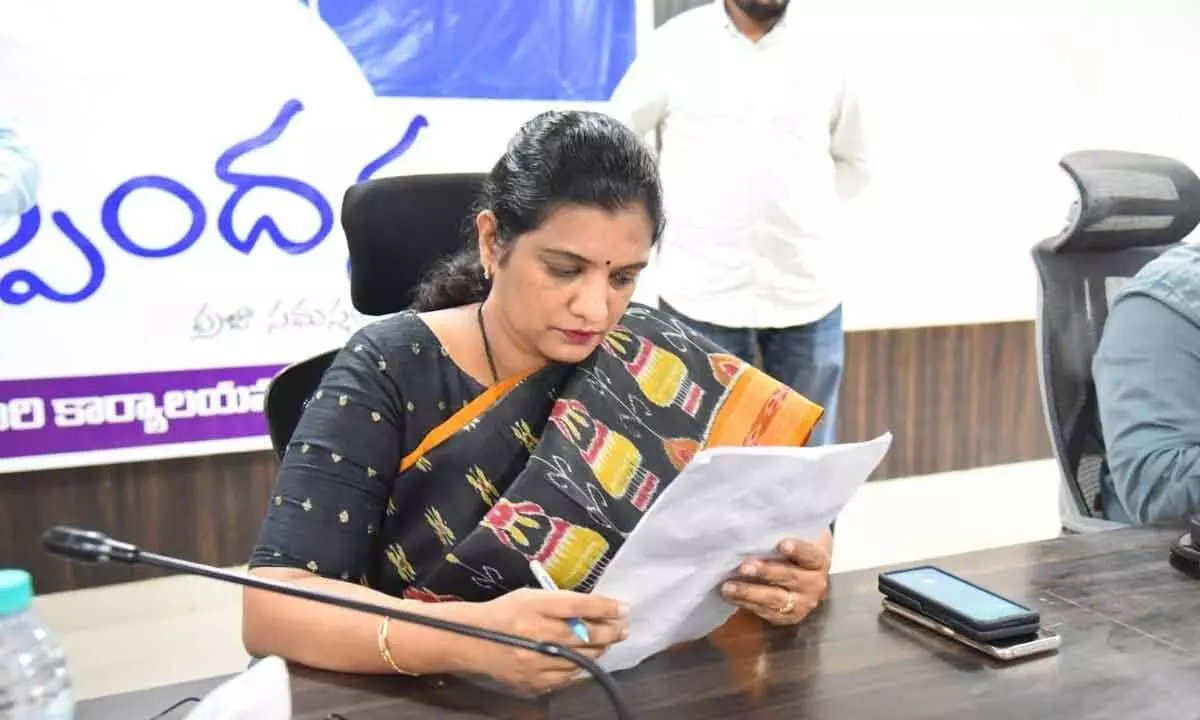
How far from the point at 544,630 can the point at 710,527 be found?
16cm

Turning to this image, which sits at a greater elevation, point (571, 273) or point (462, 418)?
point (571, 273)

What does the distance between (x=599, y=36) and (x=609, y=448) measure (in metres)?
1.83

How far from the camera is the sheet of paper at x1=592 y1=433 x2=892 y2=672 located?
0.88 m

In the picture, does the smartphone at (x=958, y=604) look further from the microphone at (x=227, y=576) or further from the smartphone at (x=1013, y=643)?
the microphone at (x=227, y=576)

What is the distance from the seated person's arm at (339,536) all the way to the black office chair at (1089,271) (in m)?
1.07

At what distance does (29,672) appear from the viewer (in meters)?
0.81

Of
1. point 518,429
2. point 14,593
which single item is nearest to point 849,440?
point 518,429

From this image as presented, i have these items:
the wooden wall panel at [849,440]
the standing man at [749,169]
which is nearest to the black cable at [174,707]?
the wooden wall panel at [849,440]

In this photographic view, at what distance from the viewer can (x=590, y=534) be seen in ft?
3.54

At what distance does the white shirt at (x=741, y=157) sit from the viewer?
2.49m

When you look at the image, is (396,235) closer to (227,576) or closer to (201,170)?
(227,576)

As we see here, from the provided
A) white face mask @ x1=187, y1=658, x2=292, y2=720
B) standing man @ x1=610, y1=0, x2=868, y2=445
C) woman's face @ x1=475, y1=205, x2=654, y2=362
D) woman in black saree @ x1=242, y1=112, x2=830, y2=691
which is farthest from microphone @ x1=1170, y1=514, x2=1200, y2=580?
standing man @ x1=610, y1=0, x2=868, y2=445

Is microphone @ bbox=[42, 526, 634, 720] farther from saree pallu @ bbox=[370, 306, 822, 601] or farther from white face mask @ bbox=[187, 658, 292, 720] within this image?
saree pallu @ bbox=[370, 306, 822, 601]

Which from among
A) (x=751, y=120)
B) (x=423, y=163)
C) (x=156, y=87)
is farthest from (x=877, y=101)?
(x=156, y=87)
